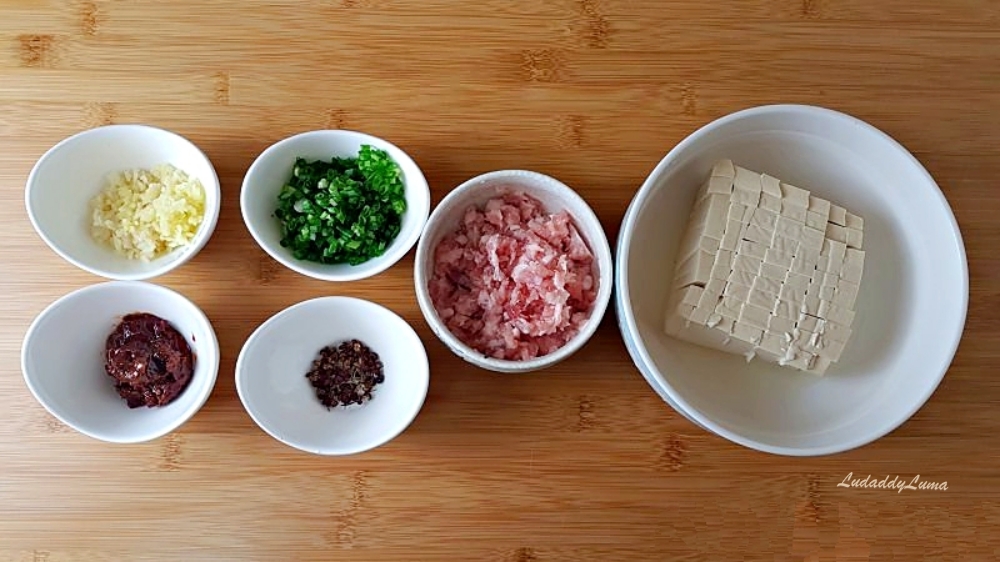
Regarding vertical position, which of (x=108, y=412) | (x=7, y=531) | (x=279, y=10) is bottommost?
(x=7, y=531)

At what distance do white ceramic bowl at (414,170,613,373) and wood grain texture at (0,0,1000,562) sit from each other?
10 cm

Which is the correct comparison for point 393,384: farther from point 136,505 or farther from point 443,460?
point 136,505

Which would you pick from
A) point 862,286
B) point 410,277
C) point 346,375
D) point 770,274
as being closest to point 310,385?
point 346,375

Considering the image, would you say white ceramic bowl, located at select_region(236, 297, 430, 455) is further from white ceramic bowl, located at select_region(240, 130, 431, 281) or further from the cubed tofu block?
the cubed tofu block

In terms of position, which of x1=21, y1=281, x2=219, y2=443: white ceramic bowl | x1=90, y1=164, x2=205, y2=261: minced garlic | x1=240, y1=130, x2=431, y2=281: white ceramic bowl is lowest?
x1=21, y1=281, x2=219, y2=443: white ceramic bowl

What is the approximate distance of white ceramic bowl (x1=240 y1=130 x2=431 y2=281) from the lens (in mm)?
1451

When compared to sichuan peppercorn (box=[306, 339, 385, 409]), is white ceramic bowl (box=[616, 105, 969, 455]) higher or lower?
higher

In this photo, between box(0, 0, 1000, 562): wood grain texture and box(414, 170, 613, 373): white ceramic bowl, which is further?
box(0, 0, 1000, 562): wood grain texture

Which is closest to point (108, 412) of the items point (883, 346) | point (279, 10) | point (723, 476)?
point (279, 10)

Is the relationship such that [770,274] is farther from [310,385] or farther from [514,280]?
[310,385]

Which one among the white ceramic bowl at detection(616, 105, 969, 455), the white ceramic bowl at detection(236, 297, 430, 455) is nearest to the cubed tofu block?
the white ceramic bowl at detection(616, 105, 969, 455)

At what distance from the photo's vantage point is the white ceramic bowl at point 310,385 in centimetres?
142

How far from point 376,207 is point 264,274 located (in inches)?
10.2

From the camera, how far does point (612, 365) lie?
1.54m
